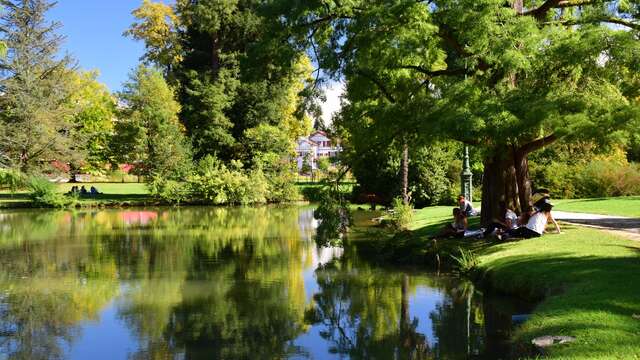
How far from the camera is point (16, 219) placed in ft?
110

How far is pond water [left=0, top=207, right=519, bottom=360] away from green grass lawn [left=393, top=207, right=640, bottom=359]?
0.73 m

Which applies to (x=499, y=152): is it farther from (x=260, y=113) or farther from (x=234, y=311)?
(x=260, y=113)

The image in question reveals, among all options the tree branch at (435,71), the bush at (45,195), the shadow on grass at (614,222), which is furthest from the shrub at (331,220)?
the bush at (45,195)

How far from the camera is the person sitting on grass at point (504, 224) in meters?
15.9

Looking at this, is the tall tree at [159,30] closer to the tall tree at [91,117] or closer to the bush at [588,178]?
the tall tree at [91,117]

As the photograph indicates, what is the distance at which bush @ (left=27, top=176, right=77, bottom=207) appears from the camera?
42.4 metres

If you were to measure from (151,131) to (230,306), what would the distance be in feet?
125

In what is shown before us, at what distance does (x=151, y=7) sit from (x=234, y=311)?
1837 inches

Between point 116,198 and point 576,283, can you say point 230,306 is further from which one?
point 116,198

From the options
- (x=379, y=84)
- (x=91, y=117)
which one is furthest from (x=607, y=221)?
(x=91, y=117)

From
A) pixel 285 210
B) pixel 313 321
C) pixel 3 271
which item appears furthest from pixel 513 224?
pixel 285 210

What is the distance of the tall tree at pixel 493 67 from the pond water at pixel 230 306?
12.6ft

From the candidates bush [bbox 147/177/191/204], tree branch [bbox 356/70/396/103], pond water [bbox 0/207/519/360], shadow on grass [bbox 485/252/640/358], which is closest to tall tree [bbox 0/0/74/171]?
bush [bbox 147/177/191/204]

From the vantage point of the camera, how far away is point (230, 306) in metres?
12.1
